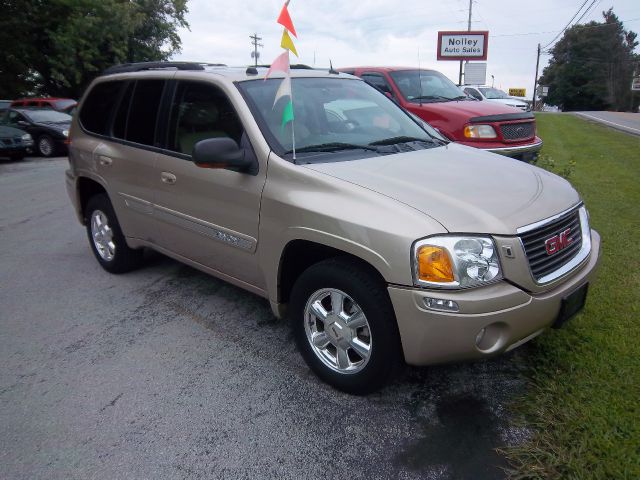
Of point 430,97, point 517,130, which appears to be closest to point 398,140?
point 517,130

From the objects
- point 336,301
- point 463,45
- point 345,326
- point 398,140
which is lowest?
point 345,326

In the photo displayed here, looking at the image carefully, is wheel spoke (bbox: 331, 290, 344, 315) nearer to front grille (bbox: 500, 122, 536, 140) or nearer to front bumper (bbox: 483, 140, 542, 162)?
front bumper (bbox: 483, 140, 542, 162)

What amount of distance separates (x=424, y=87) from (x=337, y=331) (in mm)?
6363

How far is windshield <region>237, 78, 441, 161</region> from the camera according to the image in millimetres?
3432

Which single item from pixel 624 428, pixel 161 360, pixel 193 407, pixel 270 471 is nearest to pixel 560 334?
pixel 624 428

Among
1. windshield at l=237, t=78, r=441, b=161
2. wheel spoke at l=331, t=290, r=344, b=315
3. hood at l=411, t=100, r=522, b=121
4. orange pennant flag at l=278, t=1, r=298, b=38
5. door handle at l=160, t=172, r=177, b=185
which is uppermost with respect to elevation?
orange pennant flag at l=278, t=1, r=298, b=38

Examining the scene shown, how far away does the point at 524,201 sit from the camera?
2.89m

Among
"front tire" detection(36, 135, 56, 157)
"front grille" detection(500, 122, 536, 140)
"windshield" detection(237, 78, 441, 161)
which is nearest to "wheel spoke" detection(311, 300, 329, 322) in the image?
"windshield" detection(237, 78, 441, 161)

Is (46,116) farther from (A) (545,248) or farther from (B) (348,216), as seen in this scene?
(A) (545,248)

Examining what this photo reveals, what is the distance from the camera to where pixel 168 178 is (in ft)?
13.0

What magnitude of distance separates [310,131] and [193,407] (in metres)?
1.86

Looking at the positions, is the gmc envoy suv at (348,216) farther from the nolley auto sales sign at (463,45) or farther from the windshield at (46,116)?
the nolley auto sales sign at (463,45)

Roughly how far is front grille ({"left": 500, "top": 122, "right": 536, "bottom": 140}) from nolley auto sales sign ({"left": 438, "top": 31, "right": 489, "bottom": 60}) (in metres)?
20.2

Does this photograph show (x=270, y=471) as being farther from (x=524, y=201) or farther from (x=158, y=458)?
(x=524, y=201)
